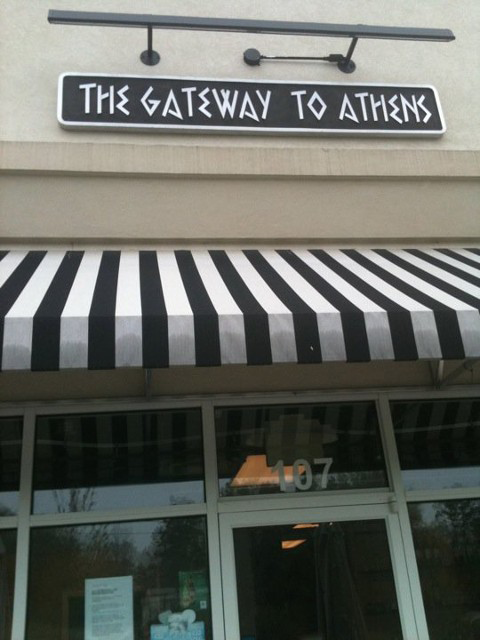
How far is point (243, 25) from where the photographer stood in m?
5.36

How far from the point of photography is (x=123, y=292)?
12.9 feet

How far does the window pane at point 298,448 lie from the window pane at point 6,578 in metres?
1.54

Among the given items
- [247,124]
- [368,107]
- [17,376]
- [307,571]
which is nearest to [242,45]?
[247,124]

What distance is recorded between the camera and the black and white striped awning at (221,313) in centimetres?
344

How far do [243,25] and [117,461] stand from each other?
149 inches

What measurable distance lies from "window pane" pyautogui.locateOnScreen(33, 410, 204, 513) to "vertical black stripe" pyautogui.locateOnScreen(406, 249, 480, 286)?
7.25ft

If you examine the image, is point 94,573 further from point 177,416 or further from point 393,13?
point 393,13

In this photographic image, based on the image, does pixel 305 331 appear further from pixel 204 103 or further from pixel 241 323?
pixel 204 103

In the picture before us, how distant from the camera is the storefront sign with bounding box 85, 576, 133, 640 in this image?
4.32 metres

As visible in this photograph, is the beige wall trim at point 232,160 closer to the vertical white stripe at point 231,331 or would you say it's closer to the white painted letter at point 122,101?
the white painted letter at point 122,101

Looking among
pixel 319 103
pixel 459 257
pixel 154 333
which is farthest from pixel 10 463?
pixel 319 103

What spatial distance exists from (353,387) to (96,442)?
2.08 meters

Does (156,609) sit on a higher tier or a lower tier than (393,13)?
lower

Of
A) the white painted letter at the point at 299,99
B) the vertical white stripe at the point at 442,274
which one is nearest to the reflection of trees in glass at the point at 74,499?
the vertical white stripe at the point at 442,274
